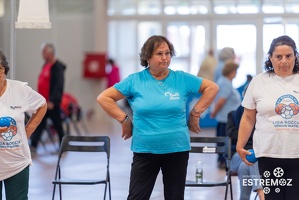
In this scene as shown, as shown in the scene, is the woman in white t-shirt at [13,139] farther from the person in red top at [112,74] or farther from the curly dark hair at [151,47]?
the person in red top at [112,74]

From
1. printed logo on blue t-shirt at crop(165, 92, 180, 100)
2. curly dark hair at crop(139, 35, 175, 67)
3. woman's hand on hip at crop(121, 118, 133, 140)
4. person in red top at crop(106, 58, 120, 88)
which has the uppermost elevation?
curly dark hair at crop(139, 35, 175, 67)

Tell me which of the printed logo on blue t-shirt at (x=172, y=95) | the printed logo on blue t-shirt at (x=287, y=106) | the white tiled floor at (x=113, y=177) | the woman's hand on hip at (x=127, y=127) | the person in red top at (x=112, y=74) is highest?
the printed logo on blue t-shirt at (x=172, y=95)

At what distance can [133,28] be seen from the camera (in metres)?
21.1

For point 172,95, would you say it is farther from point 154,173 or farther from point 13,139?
point 13,139

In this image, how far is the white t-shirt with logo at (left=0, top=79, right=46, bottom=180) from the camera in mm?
5258

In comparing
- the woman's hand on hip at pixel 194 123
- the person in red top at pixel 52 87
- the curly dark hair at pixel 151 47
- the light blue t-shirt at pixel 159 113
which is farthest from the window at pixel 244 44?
the light blue t-shirt at pixel 159 113

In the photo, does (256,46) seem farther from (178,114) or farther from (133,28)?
(178,114)

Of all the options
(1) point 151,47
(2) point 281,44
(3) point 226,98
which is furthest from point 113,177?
(2) point 281,44

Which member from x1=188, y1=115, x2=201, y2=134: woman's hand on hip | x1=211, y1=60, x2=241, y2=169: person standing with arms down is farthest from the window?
x1=188, y1=115, x2=201, y2=134: woman's hand on hip

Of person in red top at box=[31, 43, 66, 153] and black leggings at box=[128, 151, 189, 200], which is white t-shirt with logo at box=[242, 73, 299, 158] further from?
person in red top at box=[31, 43, 66, 153]

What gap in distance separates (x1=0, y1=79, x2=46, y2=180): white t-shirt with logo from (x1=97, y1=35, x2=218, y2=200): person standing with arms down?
581 mm

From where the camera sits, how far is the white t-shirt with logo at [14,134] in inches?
207

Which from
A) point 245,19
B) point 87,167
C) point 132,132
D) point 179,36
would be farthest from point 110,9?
point 132,132

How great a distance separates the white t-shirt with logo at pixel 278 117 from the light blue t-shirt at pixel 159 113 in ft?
1.74
